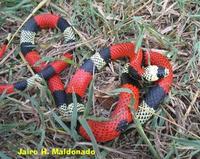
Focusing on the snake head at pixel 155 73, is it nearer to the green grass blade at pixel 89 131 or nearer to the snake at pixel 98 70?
the snake at pixel 98 70

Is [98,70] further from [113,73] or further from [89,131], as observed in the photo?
[89,131]

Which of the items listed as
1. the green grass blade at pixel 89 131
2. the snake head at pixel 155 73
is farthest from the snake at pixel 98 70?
the green grass blade at pixel 89 131

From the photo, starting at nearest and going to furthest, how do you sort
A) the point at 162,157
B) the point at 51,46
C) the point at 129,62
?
1. the point at 162,157
2. the point at 129,62
3. the point at 51,46

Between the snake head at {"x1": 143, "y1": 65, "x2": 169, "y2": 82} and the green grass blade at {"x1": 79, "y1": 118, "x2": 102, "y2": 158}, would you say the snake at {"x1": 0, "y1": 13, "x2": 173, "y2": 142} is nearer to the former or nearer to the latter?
the snake head at {"x1": 143, "y1": 65, "x2": 169, "y2": 82}

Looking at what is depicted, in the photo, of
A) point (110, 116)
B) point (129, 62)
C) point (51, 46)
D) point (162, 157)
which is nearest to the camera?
point (162, 157)

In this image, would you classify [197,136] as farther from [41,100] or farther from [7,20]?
[7,20]

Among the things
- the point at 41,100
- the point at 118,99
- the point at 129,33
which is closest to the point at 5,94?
the point at 41,100

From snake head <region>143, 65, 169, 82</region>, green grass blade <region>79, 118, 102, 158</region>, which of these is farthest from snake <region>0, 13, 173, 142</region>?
green grass blade <region>79, 118, 102, 158</region>
